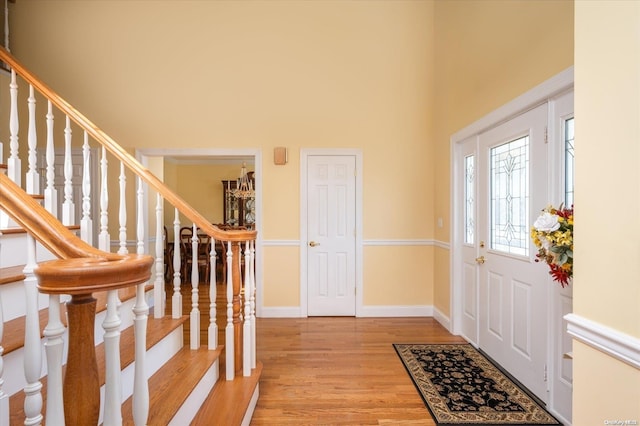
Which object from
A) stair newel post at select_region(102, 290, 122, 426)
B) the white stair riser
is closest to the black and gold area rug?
stair newel post at select_region(102, 290, 122, 426)

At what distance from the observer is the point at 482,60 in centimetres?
285

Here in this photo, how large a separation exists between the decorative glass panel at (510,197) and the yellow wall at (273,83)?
1218 mm

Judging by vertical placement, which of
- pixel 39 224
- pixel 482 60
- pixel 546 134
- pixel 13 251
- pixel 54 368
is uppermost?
pixel 482 60

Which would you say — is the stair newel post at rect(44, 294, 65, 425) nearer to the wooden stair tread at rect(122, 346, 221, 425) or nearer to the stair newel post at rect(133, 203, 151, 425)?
the stair newel post at rect(133, 203, 151, 425)

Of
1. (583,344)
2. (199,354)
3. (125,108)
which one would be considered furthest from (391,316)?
(125,108)

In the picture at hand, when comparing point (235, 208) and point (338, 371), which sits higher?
point (235, 208)

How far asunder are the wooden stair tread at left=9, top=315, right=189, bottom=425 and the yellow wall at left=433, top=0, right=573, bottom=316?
286 cm

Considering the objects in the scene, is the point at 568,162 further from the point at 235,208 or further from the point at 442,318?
the point at 235,208

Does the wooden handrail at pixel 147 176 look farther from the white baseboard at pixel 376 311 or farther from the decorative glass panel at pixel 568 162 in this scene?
the white baseboard at pixel 376 311

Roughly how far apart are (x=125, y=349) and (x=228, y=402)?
2.07ft

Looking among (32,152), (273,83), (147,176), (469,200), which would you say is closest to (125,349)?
(147,176)

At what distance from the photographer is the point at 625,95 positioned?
0.93 meters

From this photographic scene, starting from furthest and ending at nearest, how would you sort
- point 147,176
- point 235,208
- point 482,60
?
point 235,208 → point 482,60 → point 147,176

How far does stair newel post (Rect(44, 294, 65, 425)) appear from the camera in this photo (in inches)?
25.7
